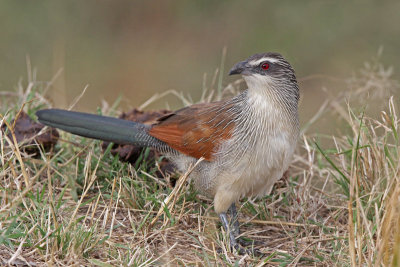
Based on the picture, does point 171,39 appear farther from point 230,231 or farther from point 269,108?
point 230,231

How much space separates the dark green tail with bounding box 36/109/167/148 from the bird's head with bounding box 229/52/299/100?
2.58 ft

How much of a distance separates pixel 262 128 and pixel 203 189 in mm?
578

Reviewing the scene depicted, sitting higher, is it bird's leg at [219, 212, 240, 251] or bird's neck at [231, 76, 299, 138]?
bird's neck at [231, 76, 299, 138]

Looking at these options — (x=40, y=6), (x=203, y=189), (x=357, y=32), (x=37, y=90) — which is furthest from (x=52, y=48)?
(x=203, y=189)

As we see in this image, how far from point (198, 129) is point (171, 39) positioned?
543 centimetres

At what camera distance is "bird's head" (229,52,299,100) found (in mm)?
3688

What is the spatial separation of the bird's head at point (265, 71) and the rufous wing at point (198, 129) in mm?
295

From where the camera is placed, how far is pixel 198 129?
394cm

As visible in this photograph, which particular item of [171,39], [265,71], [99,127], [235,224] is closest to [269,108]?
[265,71]

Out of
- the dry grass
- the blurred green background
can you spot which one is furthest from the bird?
the blurred green background

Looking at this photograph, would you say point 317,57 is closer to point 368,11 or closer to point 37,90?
point 368,11

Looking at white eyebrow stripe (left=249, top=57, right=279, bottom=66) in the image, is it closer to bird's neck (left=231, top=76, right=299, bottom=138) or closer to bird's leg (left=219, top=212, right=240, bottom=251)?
bird's neck (left=231, top=76, right=299, bottom=138)

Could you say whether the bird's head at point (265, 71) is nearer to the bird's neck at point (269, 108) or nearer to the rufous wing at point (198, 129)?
the bird's neck at point (269, 108)

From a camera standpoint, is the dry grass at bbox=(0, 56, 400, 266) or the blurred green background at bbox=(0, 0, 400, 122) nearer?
the dry grass at bbox=(0, 56, 400, 266)
